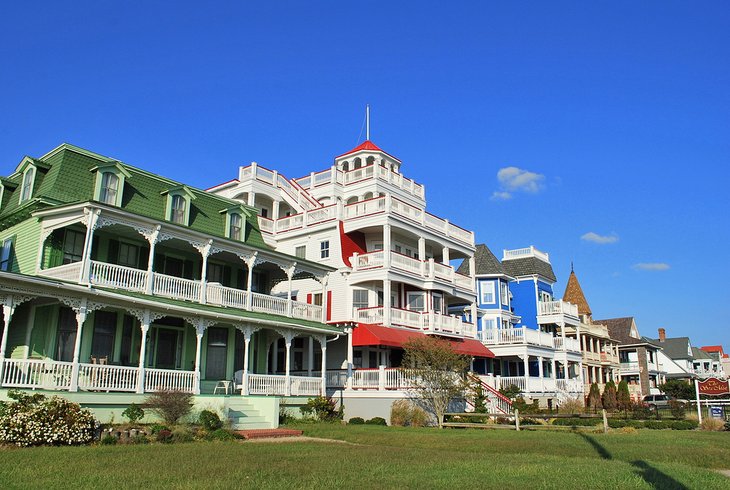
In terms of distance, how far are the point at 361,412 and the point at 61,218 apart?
15982 mm

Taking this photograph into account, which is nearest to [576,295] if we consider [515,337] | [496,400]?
[515,337]

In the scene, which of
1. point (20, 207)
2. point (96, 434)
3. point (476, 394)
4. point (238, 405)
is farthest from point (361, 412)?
point (20, 207)

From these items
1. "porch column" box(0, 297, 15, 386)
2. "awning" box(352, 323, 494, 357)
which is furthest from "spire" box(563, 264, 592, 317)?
"porch column" box(0, 297, 15, 386)

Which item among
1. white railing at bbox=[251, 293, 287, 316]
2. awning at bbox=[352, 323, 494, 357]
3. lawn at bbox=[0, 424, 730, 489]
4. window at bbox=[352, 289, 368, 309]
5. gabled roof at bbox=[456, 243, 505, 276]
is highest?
gabled roof at bbox=[456, 243, 505, 276]

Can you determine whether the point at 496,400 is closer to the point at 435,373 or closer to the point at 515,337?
the point at 435,373

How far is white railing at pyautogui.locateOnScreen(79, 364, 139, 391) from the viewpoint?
2052 cm

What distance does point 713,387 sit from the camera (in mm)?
31328

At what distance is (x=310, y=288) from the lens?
34938 millimetres

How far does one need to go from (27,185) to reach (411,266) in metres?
19.4

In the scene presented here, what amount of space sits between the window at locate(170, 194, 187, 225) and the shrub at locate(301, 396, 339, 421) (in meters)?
9.90

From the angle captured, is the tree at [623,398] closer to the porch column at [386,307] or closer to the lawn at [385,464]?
the porch column at [386,307]

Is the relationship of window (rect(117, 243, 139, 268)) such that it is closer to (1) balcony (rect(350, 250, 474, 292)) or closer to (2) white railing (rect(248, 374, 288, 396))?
(2) white railing (rect(248, 374, 288, 396))

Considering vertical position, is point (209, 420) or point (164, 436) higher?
point (209, 420)

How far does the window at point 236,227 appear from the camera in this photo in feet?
99.8
